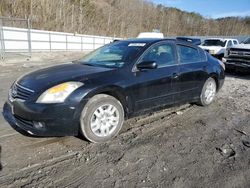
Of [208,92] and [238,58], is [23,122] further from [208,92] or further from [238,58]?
[238,58]

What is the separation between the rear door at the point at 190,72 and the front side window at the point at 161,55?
24 cm

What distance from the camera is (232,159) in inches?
143

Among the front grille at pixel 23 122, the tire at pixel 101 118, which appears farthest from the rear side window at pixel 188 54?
the front grille at pixel 23 122

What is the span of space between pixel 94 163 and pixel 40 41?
18.0 m

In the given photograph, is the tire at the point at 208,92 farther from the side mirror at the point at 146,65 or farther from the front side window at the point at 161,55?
the side mirror at the point at 146,65

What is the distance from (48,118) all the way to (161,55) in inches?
96.9

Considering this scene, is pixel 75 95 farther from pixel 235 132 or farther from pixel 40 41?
pixel 40 41

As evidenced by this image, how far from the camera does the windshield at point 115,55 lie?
4.47 m

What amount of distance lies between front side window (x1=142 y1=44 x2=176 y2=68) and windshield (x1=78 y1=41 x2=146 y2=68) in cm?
19

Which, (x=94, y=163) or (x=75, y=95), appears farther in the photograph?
(x=75, y=95)

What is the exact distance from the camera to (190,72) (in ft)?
17.7

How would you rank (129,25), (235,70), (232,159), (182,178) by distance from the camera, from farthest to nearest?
(129,25), (235,70), (232,159), (182,178)

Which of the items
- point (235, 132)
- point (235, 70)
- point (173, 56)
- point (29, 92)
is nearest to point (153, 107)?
point (173, 56)

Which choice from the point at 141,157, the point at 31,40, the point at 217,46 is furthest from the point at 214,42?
the point at 141,157
